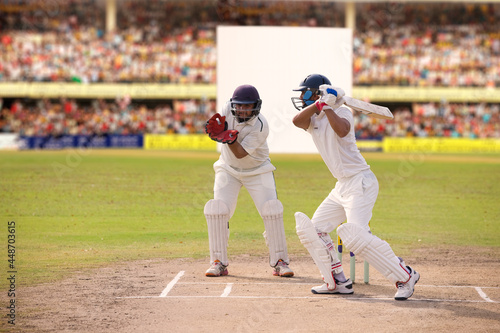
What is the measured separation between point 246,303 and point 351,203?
5.22ft

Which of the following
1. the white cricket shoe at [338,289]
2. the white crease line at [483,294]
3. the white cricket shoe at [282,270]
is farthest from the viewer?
the white cricket shoe at [282,270]

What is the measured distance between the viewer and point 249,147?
349 inches

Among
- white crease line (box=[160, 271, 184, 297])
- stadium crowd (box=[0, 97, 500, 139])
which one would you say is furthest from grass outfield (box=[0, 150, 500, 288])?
stadium crowd (box=[0, 97, 500, 139])

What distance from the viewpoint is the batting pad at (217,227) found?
9102mm

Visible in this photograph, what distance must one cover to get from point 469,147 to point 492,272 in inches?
1359

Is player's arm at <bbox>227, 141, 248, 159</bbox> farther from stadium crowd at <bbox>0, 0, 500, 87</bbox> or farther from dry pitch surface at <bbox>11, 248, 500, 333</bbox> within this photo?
stadium crowd at <bbox>0, 0, 500, 87</bbox>

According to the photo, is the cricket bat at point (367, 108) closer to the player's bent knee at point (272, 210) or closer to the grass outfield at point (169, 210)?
the player's bent knee at point (272, 210)

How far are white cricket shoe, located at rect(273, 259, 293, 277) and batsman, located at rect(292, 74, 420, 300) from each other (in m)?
0.95

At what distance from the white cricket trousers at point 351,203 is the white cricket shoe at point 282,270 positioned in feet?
3.60

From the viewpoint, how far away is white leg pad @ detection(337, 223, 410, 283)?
297 inches

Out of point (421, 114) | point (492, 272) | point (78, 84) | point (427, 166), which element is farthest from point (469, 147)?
point (492, 272)

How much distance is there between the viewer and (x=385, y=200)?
59.7 ft

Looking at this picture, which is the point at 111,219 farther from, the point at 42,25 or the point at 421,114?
the point at 42,25

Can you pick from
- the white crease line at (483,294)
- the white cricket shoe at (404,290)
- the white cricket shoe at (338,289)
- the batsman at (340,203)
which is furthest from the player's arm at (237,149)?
the white crease line at (483,294)
